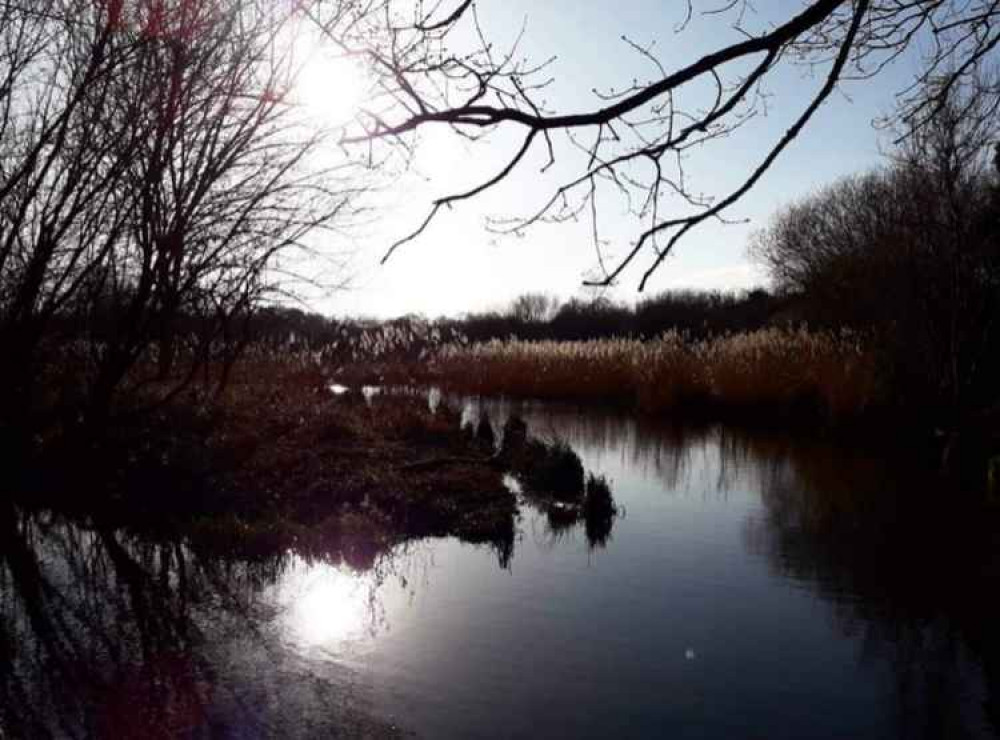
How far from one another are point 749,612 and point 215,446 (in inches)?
201

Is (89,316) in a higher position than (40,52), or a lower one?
lower

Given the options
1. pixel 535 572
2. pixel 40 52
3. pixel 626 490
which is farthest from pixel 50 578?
pixel 626 490

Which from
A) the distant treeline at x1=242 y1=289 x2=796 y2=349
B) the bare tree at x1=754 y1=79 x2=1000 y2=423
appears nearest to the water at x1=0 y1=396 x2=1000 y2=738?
the bare tree at x1=754 y1=79 x2=1000 y2=423

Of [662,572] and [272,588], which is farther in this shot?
[662,572]

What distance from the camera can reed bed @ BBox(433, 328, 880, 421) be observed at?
563 inches

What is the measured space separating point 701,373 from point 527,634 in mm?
12372

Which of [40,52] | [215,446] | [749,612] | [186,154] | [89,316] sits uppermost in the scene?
[40,52]

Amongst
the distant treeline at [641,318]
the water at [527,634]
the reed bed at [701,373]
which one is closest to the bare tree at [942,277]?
the reed bed at [701,373]

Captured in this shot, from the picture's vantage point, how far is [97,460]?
8070 millimetres

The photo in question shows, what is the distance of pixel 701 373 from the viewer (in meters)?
16.6

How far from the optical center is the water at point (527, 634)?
12.3ft

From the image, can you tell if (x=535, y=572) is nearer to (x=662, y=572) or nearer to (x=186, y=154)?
(x=662, y=572)

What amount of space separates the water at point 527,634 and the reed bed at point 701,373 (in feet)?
22.0

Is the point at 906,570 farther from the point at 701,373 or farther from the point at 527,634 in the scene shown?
the point at 701,373
